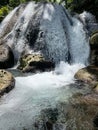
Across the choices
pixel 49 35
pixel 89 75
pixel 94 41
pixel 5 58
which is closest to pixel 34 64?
pixel 5 58

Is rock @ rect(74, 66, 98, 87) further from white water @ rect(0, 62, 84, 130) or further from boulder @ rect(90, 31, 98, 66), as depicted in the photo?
boulder @ rect(90, 31, 98, 66)

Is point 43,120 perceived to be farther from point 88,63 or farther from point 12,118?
point 88,63

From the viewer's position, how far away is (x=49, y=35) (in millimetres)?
19656

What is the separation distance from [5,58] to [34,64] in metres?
2.16

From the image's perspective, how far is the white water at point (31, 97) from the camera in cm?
948

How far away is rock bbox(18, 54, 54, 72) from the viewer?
54.1ft

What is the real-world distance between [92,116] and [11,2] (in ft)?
82.8

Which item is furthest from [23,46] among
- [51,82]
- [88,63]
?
[51,82]

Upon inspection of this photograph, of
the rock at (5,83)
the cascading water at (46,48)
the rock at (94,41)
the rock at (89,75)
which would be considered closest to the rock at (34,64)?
the cascading water at (46,48)

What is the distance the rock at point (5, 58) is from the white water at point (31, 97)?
272 cm

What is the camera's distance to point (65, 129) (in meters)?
8.88

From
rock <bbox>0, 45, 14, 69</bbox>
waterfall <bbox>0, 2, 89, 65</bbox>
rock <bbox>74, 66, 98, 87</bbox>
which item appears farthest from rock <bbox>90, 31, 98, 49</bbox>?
rock <bbox>0, 45, 14, 69</bbox>

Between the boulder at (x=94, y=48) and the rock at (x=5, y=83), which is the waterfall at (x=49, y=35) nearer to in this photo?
the boulder at (x=94, y=48)

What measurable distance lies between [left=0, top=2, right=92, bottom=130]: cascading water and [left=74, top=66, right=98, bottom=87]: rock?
0.54 metres
